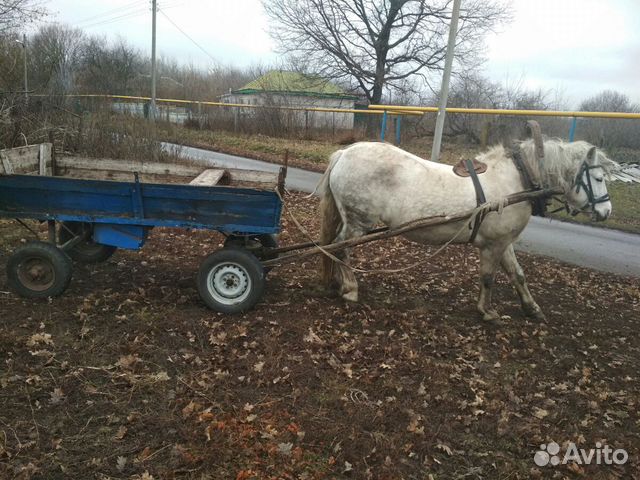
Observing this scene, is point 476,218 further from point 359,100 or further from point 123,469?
point 359,100

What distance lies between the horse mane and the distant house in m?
18.2

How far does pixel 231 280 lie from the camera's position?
5160 mm

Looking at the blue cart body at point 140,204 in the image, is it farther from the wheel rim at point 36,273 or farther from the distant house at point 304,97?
the distant house at point 304,97

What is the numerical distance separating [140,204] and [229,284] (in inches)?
47.5

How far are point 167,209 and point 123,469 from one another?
8.56 feet

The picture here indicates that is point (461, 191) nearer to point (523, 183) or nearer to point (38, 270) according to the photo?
point (523, 183)

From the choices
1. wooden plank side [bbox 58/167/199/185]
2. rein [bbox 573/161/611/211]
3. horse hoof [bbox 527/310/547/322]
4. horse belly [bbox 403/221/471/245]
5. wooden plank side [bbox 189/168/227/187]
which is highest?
rein [bbox 573/161/611/211]

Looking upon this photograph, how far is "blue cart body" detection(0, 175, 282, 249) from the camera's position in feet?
15.8

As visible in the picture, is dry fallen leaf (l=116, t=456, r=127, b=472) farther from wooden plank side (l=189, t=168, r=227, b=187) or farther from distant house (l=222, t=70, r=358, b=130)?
distant house (l=222, t=70, r=358, b=130)

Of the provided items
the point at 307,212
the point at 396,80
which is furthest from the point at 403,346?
the point at 396,80

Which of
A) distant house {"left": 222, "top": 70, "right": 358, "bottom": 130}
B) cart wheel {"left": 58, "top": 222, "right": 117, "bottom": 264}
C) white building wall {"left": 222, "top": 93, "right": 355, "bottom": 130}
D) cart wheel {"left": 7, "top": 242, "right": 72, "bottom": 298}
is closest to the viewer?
cart wheel {"left": 7, "top": 242, "right": 72, "bottom": 298}

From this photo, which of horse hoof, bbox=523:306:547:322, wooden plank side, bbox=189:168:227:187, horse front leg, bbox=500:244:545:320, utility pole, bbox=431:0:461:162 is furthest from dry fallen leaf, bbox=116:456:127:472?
utility pole, bbox=431:0:461:162

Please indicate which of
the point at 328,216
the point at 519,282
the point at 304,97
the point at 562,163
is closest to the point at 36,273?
the point at 328,216

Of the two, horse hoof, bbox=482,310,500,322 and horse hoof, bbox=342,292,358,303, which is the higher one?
horse hoof, bbox=342,292,358,303
